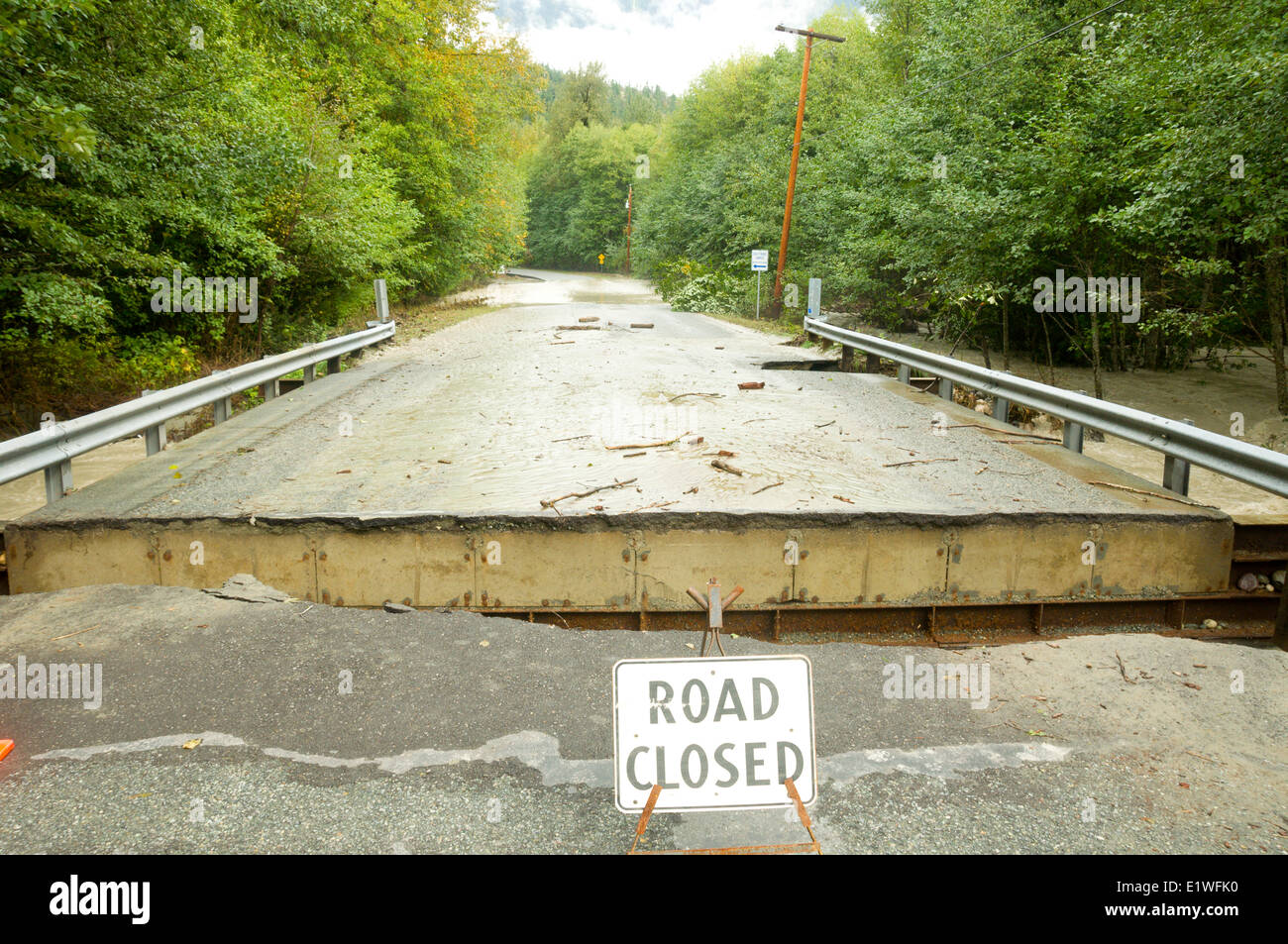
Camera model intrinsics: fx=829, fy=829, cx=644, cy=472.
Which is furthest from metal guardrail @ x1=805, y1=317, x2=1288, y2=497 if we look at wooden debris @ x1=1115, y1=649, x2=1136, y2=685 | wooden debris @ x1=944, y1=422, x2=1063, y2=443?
wooden debris @ x1=1115, y1=649, x2=1136, y2=685

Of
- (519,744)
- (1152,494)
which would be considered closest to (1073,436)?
(1152,494)

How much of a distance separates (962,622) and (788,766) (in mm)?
3247

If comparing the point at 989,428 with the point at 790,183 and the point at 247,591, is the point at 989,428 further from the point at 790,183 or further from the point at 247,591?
the point at 790,183

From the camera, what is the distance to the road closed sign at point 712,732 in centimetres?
274

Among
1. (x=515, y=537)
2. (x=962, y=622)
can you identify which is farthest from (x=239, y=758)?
(x=962, y=622)

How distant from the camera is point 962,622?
5.61m

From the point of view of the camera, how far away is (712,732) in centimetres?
285

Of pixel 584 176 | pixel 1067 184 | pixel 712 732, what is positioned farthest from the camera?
pixel 584 176

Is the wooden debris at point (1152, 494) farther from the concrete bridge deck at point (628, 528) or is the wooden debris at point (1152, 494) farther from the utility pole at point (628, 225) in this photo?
the utility pole at point (628, 225)

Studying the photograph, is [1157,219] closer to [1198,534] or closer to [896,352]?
[896,352]

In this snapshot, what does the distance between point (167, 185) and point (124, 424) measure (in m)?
5.45

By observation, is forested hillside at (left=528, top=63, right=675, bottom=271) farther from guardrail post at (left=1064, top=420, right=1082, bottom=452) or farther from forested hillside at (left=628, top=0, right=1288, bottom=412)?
guardrail post at (left=1064, top=420, right=1082, bottom=452)

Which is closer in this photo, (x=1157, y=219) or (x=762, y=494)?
(x=762, y=494)

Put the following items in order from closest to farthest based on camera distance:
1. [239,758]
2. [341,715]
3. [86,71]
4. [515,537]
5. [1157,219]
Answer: [239,758], [341,715], [515,537], [86,71], [1157,219]
